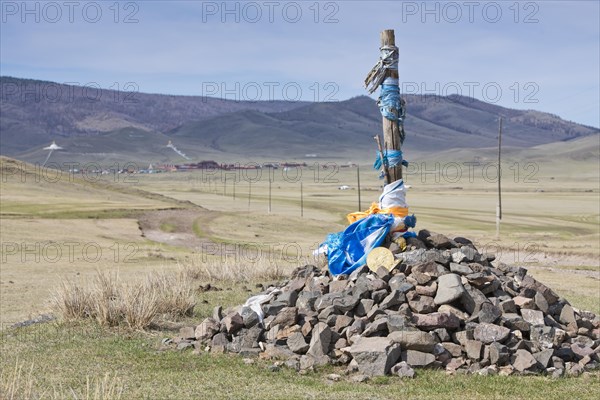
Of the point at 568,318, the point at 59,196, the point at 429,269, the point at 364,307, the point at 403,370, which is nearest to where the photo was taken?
the point at 403,370

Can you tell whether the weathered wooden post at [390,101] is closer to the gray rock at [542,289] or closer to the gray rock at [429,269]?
the gray rock at [429,269]

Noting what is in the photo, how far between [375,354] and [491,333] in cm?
184

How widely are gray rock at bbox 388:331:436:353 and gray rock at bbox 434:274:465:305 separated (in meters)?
0.92

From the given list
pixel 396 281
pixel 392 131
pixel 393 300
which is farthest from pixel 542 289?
pixel 392 131

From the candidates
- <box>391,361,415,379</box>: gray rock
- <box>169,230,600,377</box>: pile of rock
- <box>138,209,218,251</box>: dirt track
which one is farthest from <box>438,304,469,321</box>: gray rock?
<box>138,209,218,251</box>: dirt track

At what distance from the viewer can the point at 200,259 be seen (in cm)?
3059

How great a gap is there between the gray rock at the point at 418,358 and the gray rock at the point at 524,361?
126 centimetres

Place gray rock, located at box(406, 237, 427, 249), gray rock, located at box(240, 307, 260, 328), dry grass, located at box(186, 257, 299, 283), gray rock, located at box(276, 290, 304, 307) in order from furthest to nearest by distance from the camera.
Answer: dry grass, located at box(186, 257, 299, 283) → gray rock, located at box(406, 237, 427, 249) → gray rock, located at box(276, 290, 304, 307) → gray rock, located at box(240, 307, 260, 328)

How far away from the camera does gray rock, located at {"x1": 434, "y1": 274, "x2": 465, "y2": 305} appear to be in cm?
1138

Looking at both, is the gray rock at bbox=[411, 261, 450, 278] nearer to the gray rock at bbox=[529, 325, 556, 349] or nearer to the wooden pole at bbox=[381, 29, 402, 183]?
the gray rock at bbox=[529, 325, 556, 349]

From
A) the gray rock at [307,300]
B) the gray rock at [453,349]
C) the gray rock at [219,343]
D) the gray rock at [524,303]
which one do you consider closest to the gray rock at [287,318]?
the gray rock at [307,300]

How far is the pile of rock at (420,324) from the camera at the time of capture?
10.7 metres

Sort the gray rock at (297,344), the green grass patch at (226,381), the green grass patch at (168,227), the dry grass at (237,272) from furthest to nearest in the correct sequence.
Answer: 1. the green grass patch at (168,227)
2. the dry grass at (237,272)
3. the gray rock at (297,344)
4. the green grass patch at (226,381)

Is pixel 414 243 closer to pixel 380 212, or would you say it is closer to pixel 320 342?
pixel 380 212
